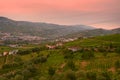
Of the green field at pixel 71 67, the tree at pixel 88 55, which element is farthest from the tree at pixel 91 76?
the tree at pixel 88 55

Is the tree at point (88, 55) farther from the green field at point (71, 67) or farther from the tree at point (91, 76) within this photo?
the tree at point (91, 76)

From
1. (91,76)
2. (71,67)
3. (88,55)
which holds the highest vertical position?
(88,55)

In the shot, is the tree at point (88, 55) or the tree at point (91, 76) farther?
the tree at point (88, 55)

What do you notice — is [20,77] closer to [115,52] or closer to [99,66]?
[99,66]

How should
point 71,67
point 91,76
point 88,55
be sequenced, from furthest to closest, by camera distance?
point 88,55 → point 71,67 → point 91,76

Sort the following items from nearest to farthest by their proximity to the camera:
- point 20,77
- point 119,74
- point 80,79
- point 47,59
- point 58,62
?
point 80,79 → point 119,74 → point 20,77 → point 58,62 → point 47,59

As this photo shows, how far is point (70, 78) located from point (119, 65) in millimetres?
31383

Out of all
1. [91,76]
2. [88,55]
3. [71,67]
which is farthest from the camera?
[88,55]

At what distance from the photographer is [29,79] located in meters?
115

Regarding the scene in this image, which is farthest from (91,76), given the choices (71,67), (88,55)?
(88,55)

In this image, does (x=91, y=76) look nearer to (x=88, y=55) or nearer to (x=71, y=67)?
(x=71, y=67)

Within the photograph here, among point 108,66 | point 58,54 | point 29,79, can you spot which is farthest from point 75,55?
point 29,79

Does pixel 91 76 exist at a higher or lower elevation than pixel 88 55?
lower

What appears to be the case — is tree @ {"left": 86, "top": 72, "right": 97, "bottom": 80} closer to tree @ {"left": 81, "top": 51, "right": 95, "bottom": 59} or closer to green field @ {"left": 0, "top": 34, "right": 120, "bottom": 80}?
green field @ {"left": 0, "top": 34, "right": 120, "bottom": 80}
